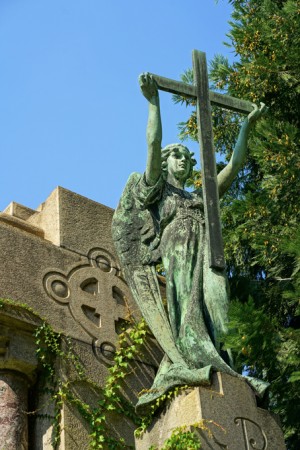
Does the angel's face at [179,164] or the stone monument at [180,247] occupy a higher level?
the angel's face at [179,164]

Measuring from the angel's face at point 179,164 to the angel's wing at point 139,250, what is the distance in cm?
26

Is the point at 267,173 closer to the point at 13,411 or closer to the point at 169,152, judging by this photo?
the point at 169,152

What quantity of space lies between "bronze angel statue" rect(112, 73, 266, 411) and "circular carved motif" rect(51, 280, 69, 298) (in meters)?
0.62

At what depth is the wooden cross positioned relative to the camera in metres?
6.99

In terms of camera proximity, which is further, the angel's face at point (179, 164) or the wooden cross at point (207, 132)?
the angel's face at point (179, 164)

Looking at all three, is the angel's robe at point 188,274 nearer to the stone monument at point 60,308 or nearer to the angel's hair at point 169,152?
the angel's hair at point 169,152

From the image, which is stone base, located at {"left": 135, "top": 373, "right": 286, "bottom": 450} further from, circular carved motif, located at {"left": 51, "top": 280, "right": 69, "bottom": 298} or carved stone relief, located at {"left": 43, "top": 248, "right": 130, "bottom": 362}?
circular carved motif, located at {"left": 51, "top": 280, "right": 69, "bottom": 298}

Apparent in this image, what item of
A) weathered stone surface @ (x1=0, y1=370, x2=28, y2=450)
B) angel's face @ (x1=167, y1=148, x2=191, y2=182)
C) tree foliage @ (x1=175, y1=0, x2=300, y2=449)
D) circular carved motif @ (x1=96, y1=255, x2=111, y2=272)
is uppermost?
tree foliage @ (x1=175, y1=0, x2=300, y2=449)

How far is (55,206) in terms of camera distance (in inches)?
334

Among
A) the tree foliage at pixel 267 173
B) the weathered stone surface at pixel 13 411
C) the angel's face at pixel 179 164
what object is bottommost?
the weathered stone surface at pixel 13 411

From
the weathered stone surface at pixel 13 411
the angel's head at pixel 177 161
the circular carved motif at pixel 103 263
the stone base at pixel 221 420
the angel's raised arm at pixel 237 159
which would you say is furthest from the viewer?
the circular carved motif at pixel 103 263

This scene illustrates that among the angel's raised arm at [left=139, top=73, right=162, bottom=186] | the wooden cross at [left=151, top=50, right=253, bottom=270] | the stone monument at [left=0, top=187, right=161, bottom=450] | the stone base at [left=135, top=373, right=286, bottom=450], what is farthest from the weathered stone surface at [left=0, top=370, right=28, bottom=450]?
the angel's raised arm at [left=139, top=73, right=162, bottom=186]

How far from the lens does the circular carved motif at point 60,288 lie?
7.91m

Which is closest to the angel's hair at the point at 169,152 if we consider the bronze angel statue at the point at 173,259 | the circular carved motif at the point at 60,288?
the bronze angel statue at the point at 173,259
